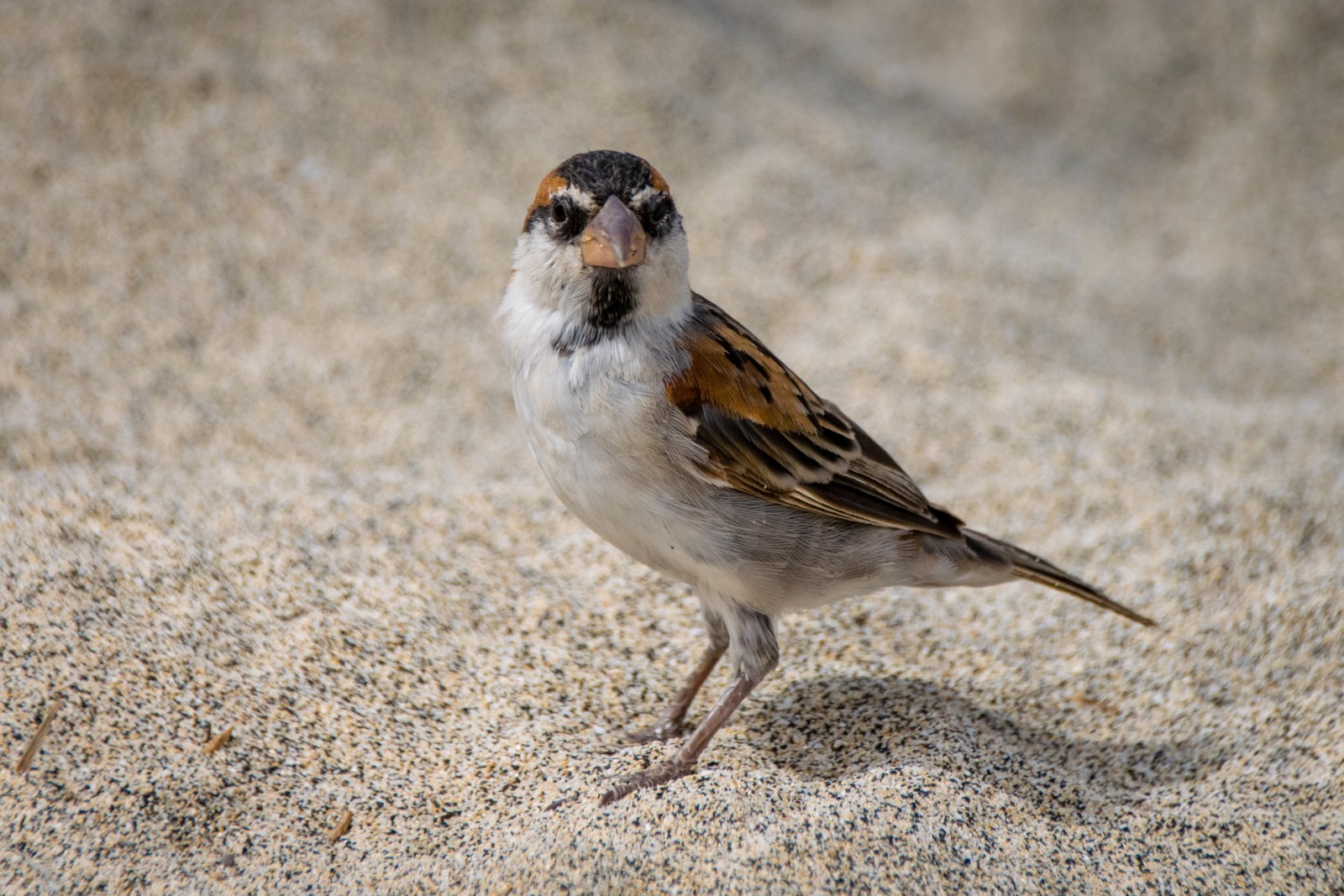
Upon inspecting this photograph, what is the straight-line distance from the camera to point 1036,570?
364cm

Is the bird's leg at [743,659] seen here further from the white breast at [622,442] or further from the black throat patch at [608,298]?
the black throat patch at [608,298]

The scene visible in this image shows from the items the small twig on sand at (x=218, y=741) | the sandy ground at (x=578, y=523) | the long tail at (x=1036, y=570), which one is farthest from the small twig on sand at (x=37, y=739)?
the long tail at (x=1036, y=570)

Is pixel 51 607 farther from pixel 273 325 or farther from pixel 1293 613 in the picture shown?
pixel 1293 613

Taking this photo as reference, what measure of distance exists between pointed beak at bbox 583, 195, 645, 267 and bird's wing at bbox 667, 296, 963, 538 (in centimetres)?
34

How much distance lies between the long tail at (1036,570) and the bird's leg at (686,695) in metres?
0.86

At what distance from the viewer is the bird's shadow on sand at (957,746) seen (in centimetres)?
328

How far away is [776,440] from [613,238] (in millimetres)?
775

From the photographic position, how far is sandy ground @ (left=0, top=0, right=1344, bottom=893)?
2961mm

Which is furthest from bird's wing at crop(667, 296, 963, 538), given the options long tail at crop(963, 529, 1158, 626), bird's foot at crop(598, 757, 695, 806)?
bird's foot at crop(598, 757, 695, 806)

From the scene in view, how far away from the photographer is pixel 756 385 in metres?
3.31

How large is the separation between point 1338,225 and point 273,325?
6532 mm

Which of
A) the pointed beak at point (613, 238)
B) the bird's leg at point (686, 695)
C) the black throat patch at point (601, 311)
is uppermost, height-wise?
the pointed beak at point (613, 238)

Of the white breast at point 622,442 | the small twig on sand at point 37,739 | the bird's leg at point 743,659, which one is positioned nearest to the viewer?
the small twig on sand at point 37,739

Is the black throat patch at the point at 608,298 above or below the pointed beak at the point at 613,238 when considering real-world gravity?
below
